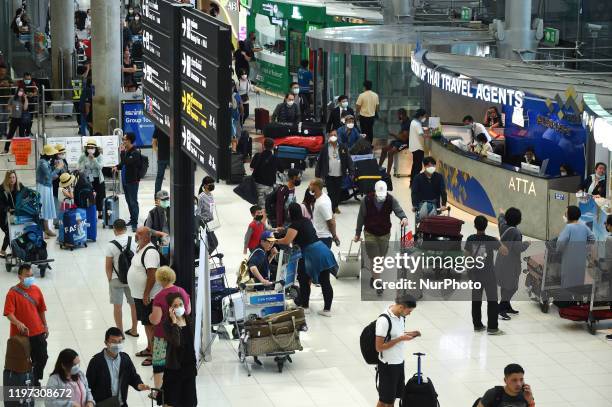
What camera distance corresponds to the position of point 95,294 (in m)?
17.8

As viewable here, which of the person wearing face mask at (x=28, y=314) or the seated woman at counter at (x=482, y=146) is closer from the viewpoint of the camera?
the person wearing face mask at (x=28, y=314)

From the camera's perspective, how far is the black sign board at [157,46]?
13.0 m

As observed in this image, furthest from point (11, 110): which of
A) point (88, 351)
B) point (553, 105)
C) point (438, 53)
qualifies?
point (88, 351)

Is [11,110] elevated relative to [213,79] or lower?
lower

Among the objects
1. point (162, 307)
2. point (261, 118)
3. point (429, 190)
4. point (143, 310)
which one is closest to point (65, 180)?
point (429, 190)

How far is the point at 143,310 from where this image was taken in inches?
587

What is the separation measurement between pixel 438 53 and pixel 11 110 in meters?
9.43

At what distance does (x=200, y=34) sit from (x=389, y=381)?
3.67 meters

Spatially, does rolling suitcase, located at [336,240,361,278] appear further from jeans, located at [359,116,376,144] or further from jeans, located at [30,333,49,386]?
jeans, located at [359,116,376,144]

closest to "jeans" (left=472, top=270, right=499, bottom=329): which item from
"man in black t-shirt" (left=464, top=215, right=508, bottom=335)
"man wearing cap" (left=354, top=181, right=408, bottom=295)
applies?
"man in black t-shirt" (left=464, top=215, right=508, bottom=335)

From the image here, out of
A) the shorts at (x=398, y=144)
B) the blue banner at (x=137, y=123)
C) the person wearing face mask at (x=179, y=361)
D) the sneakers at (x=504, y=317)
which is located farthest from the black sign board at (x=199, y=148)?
the blue banner at (x=137, y=123)

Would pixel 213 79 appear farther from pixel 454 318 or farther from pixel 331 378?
pixel 454 318

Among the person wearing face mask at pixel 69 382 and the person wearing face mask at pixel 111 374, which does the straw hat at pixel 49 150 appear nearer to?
the person wearing face mask at pixel 111 374
